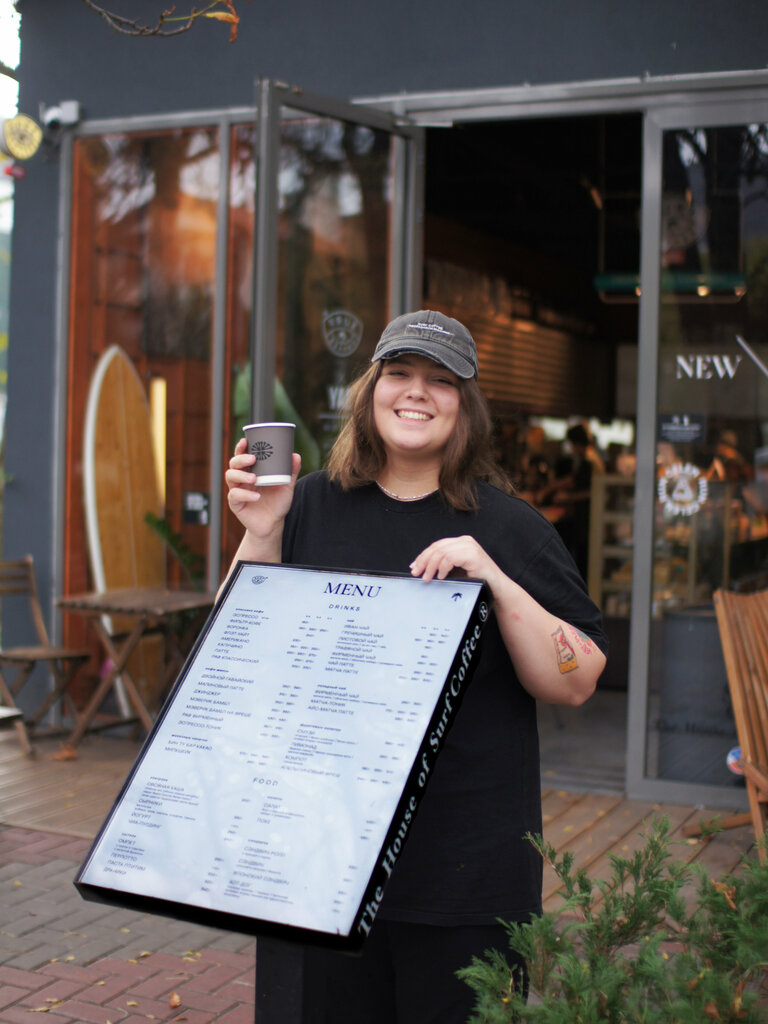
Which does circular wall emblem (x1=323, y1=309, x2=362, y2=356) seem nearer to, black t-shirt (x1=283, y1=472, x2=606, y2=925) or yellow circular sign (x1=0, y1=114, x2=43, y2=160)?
yellow circular sign (x1=0, y1=114, x2=43, y2=160)

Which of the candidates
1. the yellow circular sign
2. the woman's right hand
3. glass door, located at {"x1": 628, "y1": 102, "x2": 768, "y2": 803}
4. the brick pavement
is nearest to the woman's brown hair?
the woman's right hand

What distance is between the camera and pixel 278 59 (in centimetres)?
595

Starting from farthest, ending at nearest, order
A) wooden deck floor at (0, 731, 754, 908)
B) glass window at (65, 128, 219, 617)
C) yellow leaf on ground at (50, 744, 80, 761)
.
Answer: glass window at (65, 128, 219, 617)
yellow leaf on ground at (50, 744, 80, 761)
wooden deck floor at (0, 731, 754, 908)

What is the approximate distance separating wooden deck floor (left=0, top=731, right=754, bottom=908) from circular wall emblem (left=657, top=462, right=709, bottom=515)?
54.9 inches

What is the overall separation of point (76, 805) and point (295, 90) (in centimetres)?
333

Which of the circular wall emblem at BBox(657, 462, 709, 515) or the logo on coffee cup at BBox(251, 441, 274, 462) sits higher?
the logo on coffee cup at BBox(251, 441, 274, 462)

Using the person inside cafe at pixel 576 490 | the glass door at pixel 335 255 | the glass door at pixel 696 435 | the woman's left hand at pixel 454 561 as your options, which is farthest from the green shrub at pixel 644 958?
the person inside cafe at pixel 576 490

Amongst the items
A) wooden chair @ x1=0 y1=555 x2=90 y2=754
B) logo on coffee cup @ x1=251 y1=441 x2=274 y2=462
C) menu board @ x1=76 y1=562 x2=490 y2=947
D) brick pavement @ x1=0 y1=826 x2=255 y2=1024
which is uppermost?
logo on coffee cup @ x1=251 y1=441 x2=274 y2=462

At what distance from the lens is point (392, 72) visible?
570 cm

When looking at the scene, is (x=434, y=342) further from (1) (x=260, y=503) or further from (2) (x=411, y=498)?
(1) (x=260, y=503)

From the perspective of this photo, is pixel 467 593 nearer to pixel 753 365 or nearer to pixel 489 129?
pixel 753 365

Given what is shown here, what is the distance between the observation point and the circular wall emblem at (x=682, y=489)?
17.5ft

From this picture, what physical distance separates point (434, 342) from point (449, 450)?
188 mm

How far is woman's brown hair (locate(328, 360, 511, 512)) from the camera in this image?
6.42 feet
